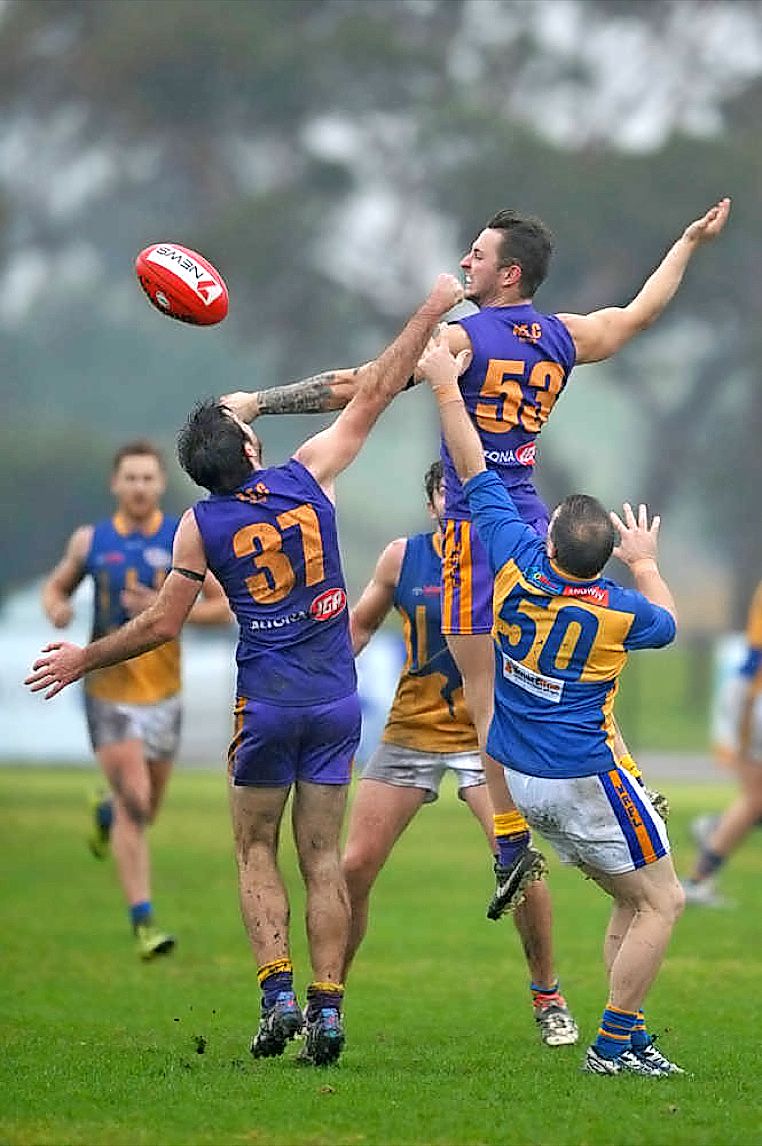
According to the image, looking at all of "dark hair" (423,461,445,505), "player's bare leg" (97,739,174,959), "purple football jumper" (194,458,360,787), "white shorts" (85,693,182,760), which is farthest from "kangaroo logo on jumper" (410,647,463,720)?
"white shorts" (85,693,182,760)

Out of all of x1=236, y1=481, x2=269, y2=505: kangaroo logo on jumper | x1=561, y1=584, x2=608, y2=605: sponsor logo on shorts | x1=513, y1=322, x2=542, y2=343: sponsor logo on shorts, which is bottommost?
x1=561, y1=584, x2=608, y2=605: sponsor logo on shorts

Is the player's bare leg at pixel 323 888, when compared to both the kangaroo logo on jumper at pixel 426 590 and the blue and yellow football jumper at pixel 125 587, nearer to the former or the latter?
the kangaroo logo on jumper at pixel 426 590

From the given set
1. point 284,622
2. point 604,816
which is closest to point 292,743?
point 284,622

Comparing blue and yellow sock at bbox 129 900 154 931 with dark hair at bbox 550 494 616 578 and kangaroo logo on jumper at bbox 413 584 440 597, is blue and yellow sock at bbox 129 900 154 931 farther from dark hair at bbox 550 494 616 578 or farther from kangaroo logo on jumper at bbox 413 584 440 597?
dark hair at bbox 550 494 616 578

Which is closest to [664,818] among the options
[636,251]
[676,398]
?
[636,251]

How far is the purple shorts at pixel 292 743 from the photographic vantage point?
7777 mm

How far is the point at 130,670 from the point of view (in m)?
11.9

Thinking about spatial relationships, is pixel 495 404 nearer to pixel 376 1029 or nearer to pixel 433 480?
pixel 433 480

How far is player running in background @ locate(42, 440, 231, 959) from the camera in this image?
38.2 ft

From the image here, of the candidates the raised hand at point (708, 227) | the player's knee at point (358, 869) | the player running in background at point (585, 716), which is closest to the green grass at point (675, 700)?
the player's knee at point (358, 869)

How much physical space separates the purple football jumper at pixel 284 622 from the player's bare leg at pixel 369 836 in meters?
0.82

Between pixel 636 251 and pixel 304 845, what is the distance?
39.8 m

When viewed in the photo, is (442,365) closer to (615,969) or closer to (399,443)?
(615,969)

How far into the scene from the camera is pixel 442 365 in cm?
761
